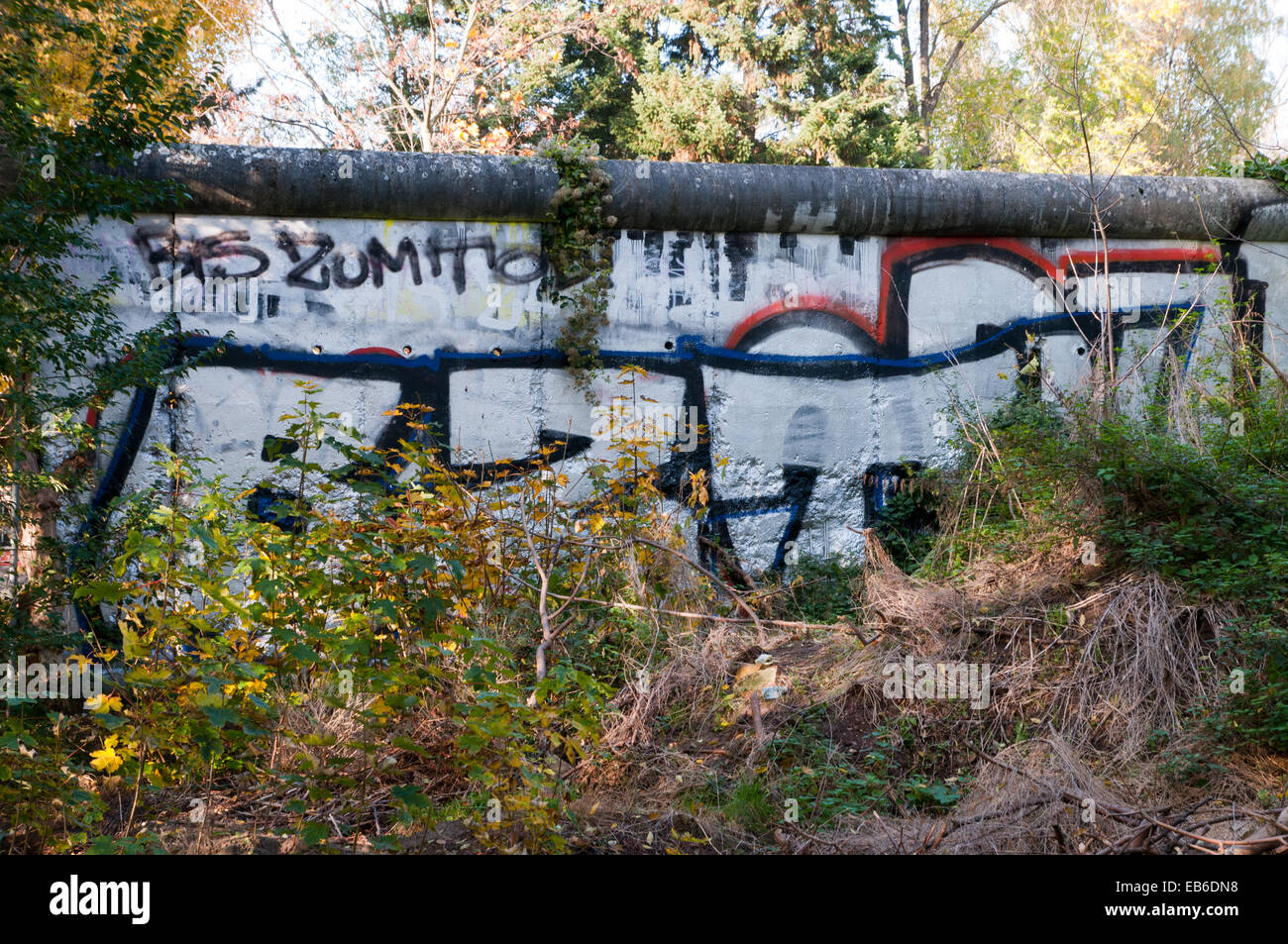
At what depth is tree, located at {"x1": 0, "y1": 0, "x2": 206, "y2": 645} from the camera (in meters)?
3.93

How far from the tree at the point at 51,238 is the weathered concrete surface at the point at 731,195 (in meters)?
0.66

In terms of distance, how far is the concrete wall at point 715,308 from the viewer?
18.1 feet

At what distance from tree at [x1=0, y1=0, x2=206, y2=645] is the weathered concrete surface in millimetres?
662

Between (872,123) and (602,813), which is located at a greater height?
(872,123)

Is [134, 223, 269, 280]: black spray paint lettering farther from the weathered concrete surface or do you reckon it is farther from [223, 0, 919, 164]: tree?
[223, 0, 919, 164]: tree

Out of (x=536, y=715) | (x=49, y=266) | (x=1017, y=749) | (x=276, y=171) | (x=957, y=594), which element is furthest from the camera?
(x=276, y=171)

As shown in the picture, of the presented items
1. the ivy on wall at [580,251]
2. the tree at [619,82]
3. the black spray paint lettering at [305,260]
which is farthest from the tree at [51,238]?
the tree at [619,82]

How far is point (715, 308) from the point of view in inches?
243

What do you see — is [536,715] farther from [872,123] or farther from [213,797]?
[872,123]

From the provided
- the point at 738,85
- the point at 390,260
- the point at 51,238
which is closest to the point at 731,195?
the point at 390,260

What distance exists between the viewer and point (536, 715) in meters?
2.81

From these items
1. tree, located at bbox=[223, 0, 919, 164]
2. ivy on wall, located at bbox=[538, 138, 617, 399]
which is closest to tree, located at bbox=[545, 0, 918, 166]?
tree, located at bbox=[223, 0, 919, 164]
